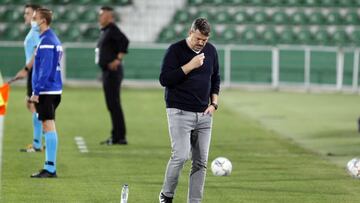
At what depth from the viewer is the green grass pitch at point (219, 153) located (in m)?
12.0

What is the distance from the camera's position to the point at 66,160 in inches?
600

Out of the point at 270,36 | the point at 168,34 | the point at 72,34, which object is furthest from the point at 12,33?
the point at 270,36

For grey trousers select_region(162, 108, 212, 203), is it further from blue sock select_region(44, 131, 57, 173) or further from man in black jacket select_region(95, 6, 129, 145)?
man in black jacket select_region(95, 6, 129, 145)

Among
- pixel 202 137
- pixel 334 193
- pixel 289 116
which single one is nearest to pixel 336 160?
pixel 334 193

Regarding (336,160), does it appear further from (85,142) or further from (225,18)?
(225,18)

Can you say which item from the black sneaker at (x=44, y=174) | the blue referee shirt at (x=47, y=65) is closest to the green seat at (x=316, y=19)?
the blue referee shirt at (x=47, y=65)

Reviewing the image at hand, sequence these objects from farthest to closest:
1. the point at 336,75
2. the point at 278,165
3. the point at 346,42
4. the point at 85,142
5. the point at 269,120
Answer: the point at 346,42
the point at 336,75
the point at 269,120
the point at 85,142
the point at 278,165

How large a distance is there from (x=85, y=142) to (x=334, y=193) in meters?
6.79

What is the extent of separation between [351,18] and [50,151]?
22897mm

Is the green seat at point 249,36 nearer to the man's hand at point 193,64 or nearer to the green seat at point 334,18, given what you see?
the green seat at point 334,18

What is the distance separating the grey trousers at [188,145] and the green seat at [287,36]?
2372 cm

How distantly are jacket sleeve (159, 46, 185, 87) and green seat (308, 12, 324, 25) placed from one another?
82.1ft

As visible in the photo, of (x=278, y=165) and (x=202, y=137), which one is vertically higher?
(x=202, y=137)

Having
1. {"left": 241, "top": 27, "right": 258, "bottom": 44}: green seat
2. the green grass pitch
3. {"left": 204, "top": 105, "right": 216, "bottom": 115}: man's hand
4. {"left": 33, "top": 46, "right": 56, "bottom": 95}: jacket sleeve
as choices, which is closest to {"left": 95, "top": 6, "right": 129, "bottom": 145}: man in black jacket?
the green grass pitch
